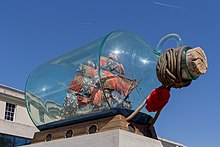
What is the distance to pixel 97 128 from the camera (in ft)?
23.9

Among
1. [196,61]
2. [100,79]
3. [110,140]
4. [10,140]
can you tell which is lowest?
[110,140]

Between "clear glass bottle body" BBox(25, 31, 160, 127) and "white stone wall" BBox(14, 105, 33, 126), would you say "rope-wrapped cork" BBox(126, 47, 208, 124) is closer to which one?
"clear glass bottle body" BBox(25, 31, 160, 127)

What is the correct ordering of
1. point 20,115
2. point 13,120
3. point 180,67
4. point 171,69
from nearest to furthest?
point 180,67 → point 171,69 → point 13,120 → point 20,115

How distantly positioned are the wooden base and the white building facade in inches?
526

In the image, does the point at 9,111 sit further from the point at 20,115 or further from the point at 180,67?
the point at 180,67

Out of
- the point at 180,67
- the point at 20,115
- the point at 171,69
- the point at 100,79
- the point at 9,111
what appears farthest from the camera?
the point at 20,115

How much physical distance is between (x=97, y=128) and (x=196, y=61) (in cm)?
227

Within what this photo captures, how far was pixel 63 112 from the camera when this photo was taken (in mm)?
8234

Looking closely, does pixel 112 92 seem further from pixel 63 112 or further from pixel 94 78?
pixel 63 112

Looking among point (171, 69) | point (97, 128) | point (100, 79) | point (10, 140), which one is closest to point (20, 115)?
point (10, 140)

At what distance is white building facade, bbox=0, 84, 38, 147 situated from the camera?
21344 millimetres

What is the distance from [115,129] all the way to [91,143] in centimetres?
53

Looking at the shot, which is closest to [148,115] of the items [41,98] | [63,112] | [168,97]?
[168,97]

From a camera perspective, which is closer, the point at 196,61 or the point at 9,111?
the point at 196,61
